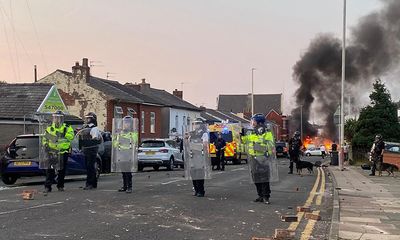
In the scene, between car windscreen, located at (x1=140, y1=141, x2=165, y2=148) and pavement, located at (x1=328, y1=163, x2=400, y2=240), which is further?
car windscreen, located at (x1=140, y1=141, x2=165, y2=148)

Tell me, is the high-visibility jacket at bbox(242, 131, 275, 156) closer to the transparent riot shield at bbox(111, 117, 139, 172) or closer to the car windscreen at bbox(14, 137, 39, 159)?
the transparent riot shield at bbox(111, 117, 139, 172)

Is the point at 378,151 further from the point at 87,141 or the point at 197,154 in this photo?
the point at 87,141

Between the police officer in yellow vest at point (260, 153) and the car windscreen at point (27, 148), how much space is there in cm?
745

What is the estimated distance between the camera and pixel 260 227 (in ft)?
28.2

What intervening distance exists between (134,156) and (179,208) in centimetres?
344

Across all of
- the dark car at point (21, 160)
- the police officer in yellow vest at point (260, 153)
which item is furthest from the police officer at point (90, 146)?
the police officer in yellow vest at point (260, 153)

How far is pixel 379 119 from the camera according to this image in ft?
116

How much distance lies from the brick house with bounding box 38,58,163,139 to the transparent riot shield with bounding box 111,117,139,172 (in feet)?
89.9

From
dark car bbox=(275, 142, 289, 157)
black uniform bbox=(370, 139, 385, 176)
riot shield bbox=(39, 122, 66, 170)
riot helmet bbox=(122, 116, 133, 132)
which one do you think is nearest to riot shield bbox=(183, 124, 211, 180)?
riot helmet bbox=(122, 116, 133, 132)

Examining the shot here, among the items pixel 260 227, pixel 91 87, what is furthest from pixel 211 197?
pixel 91 87

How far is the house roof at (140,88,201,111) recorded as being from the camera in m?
51.6

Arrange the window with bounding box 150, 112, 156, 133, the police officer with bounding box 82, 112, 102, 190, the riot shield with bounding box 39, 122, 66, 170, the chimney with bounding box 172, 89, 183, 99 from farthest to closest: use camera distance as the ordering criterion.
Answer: the chimney with bounding box 172, 89, 183, 99 < the window with bounding box 150, 112, 156, 133 < the police officer with bounding box 82, 112, 102, 190 < the riot shield with bounding box 39, 122, 66, 170

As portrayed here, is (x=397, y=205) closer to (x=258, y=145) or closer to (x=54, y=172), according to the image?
(x=258, y=145)

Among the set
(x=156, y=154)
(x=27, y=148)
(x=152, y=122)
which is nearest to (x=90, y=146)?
(x=27, y=148)
